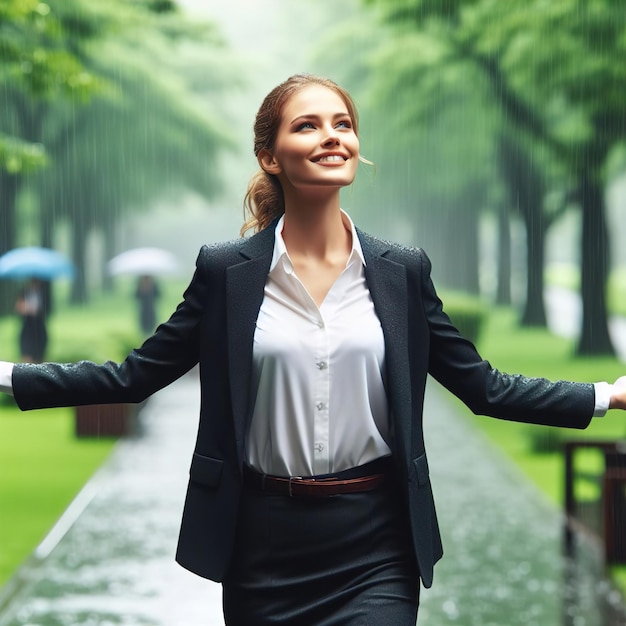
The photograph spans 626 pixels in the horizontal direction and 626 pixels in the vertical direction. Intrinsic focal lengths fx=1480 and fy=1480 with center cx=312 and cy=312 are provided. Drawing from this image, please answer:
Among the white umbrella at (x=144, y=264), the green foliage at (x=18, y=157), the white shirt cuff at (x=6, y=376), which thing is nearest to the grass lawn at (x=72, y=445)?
the white umbrella at (x=144, y=264)

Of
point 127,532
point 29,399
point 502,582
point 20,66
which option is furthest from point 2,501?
point 29,399

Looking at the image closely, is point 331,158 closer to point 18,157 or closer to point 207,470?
point 207,470

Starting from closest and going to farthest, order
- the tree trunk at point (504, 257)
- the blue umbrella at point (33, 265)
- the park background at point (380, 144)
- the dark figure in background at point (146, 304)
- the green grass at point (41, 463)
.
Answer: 1. the green grass at point (41, 463)
2. the park background at point (380, 144)
3. the blue umbrella at point (33, 265)
4. the dark figure in background at point (146, 304)
5. the tree trunk at point (504, 257)

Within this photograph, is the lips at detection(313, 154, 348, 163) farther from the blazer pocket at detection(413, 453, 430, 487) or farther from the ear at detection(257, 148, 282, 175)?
the blazer pocket at detection(413, 453, 430, 487)

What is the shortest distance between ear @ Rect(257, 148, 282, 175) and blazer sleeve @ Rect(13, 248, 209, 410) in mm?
268

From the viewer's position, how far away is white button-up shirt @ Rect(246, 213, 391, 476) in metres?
3.51

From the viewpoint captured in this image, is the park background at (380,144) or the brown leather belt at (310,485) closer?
the brown leather belt at (310,485)

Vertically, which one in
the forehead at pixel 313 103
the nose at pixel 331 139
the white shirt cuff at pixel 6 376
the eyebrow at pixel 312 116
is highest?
Answer: the forehead at pixel 313 103

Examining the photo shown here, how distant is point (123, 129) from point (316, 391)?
3683 cm

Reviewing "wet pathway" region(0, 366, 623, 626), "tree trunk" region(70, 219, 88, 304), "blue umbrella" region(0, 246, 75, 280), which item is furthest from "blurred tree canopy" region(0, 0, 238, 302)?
"wet pathway" region(0, 366, 623, 626)

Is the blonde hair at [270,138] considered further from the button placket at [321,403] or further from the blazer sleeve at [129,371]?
the button placket at [321,403]

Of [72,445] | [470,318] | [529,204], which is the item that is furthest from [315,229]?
[529,204]

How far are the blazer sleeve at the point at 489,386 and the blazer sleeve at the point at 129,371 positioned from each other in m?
0.57

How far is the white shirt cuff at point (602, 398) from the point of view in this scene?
12.2 ft
